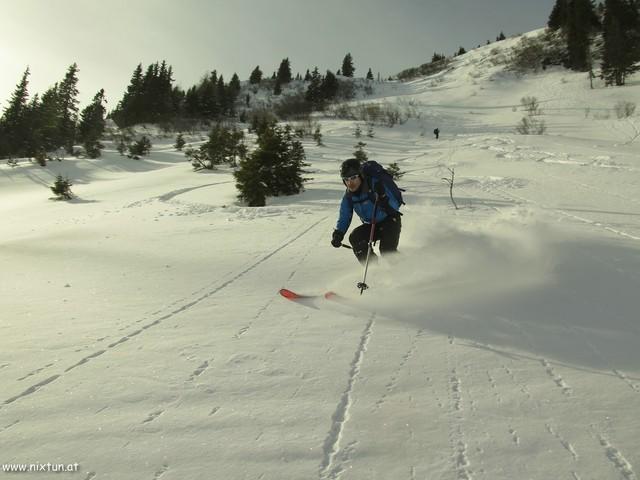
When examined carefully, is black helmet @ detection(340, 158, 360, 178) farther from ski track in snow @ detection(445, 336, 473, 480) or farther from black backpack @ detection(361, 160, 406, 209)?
ski track in snow @ detection(445, 336, 473, 480)

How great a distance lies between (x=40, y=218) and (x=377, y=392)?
601 inches

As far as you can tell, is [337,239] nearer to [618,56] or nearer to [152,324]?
[152,324]

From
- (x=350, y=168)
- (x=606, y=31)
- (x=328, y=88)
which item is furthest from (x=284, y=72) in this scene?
(x=350, y=168)

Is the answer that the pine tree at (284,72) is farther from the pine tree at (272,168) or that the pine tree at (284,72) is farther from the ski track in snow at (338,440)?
the ski track in snow at (338,440)

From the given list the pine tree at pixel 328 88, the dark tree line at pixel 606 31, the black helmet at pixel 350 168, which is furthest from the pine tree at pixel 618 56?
the black helmet at pixel 350 168

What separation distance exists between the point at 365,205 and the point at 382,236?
46cm

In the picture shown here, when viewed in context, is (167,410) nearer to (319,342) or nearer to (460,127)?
(319,342)

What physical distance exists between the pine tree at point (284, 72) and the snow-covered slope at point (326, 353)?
86139mm

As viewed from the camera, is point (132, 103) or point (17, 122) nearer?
point (17, 122)

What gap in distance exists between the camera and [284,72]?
87562mm

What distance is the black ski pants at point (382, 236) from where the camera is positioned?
5125 mm

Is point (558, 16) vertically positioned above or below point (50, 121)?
above

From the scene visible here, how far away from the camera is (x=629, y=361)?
9.15 ft

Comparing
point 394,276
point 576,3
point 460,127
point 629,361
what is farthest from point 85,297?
point 576,3
